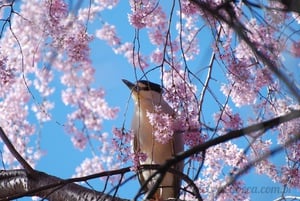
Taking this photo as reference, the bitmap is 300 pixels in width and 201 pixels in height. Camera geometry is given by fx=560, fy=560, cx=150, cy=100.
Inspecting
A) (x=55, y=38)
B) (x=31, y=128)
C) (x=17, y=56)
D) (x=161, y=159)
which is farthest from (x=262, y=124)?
(x=31, y=128)

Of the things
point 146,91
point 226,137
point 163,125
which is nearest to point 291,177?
point 163,125

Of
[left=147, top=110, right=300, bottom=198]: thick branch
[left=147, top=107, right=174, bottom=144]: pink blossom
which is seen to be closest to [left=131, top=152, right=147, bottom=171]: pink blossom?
[left=147, top=107, right=174, bottom=144]: pink blossom

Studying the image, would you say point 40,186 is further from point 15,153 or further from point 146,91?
point 146,91

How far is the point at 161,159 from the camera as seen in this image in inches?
102

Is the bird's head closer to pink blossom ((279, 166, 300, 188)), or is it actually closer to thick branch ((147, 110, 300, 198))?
pink blossom ((279, 166, 300, 188))

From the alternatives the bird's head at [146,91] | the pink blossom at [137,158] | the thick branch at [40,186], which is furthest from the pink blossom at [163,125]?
the bird's head at [146,91]

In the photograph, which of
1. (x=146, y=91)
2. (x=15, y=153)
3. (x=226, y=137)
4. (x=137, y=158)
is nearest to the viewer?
(x=226, y=137)

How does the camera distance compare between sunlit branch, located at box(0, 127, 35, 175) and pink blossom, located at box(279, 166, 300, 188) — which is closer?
sunlit branch, located at box(0, 127, 35, 175)

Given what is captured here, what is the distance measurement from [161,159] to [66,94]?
49.6 inches

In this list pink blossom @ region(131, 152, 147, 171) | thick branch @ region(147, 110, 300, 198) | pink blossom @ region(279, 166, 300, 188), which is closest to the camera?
A: thick branch @ region(147, 110, 300, 198)

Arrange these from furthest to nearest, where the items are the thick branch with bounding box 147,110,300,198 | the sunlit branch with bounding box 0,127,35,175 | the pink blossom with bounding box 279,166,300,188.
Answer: the pink blossom with bounding box 279,166,300,188 → the sunlit branch with bounding box 0,127,35,175 → the thick branch with bounding box 147,110,300,198

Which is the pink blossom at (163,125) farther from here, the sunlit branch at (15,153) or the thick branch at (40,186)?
the sunlit branch at (15,153)

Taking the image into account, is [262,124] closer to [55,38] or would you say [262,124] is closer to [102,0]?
[55,38]

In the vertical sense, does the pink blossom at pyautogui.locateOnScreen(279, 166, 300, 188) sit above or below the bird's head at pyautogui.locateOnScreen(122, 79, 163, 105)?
below
